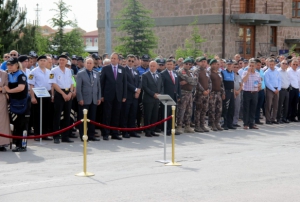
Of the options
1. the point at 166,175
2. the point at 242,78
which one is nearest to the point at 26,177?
the point at 166,175

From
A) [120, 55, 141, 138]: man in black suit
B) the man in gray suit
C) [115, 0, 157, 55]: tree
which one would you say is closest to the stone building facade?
[115, 0, 157, 55]: tree

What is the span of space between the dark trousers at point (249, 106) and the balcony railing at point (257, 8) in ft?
62.5

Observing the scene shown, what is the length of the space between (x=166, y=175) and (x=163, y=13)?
30637 mm

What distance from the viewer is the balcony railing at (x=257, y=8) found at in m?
38.3

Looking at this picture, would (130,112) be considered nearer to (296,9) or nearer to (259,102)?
(259,102)

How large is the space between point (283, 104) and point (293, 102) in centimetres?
65

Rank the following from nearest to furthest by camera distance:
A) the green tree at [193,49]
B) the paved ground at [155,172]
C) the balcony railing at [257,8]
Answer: the paved ground at [155,172]
the green tree at [193,49]
the balcony railing at [257,8]

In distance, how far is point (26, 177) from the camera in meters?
10.6

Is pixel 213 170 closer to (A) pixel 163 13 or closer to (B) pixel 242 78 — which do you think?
(B) pixel 242 78

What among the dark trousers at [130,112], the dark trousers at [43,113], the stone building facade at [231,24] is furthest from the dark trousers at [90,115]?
the stone building facade at [231,24]

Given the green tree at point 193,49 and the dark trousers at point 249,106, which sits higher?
the green tree at point 193,49

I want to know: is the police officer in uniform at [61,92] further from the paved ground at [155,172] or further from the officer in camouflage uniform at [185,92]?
the officer in camouflage uniform at [185,92]

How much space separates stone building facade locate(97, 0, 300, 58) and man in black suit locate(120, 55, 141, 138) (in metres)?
21.3

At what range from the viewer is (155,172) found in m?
11.3
